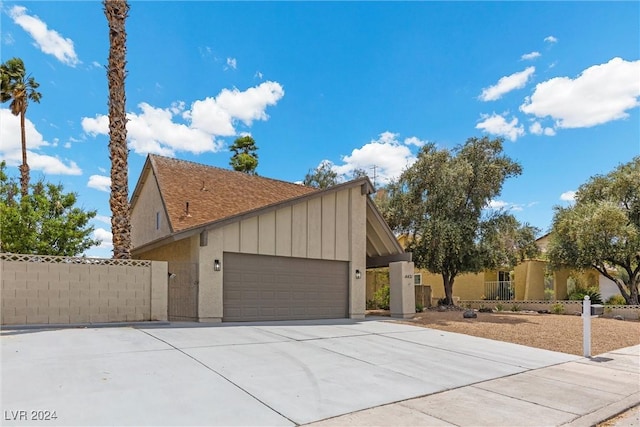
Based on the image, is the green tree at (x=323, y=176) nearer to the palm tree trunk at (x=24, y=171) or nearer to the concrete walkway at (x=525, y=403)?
the palm tree trunk at (x=24, y=171)

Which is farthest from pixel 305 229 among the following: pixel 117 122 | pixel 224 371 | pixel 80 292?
pixel 224 371

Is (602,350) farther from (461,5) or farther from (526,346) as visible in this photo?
(461,5)

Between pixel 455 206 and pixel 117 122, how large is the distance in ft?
46.0

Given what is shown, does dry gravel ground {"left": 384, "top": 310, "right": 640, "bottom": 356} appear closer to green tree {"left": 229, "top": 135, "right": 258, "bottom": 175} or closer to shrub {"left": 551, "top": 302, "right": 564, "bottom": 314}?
shrub {"left": 551, "top": 302, "right": 564, "bottom": 314}

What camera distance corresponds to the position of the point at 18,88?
81.5 feet

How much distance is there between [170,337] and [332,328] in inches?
184

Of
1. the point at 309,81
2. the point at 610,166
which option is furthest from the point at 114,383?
the point at 610,166

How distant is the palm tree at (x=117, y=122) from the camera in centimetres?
1286

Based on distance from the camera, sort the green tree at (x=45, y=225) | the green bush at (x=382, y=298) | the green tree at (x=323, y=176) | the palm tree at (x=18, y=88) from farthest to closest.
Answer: the green tree at (x=323, y=176)
the palm tree at (x=18, y=88)
the green bush at (x=382, y=298)
the green tree at (x=45, y=225)

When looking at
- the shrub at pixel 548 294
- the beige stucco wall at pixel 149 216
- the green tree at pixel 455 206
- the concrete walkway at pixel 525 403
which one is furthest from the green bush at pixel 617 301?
the beige stucco wall at pixel 149 216

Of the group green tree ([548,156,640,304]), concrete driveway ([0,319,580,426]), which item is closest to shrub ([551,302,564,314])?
green tree ([548,156,640,304])

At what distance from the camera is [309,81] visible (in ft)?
76.1

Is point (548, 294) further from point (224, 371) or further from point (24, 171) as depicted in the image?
point (24, 171)

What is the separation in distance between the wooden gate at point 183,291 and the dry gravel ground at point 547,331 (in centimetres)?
711
